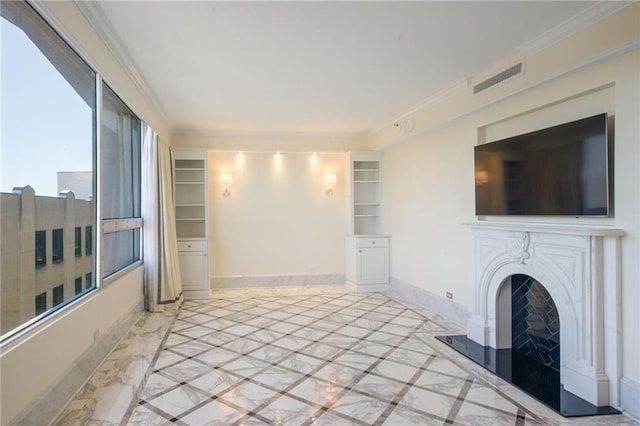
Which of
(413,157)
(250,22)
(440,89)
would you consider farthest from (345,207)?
(250,22)

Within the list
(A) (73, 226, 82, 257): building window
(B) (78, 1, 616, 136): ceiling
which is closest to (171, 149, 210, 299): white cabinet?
(B) (78, 1, 616, 136): ceiling

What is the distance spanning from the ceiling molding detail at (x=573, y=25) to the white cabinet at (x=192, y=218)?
4.76m

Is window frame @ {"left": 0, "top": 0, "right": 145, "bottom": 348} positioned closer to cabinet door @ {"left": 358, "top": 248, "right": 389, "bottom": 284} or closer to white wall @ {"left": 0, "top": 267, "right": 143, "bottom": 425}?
white wall @ {"left": 0, "top": 267, "right": 143, "bottom": 425}

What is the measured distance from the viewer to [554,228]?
278cm

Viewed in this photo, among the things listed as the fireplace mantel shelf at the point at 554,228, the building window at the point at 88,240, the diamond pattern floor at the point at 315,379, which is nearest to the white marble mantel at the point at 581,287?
the fireplace mantel shelf at the point at 554,228

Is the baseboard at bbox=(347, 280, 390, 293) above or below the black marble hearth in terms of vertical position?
above

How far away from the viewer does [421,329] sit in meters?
4.15

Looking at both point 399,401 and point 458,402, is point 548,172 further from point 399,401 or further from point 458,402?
point 399,401

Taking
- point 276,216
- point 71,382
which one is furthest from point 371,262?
point 71,382

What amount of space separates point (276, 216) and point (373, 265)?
6.53ft

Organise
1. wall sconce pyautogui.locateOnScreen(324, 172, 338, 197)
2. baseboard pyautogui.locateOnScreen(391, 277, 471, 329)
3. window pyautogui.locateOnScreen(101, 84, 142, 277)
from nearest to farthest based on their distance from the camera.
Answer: window pyautogui.locateOnScreen(101, 84, 142, 277), baseboard pyautogui.locateOnScreen(391, 277, 471, 329), wall sconce pyautogui.locateOnScreen(324, 172, 338, 197)

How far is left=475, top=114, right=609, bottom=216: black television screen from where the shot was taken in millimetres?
2580

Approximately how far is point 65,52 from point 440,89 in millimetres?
3617

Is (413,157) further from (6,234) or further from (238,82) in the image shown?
(6,234)
